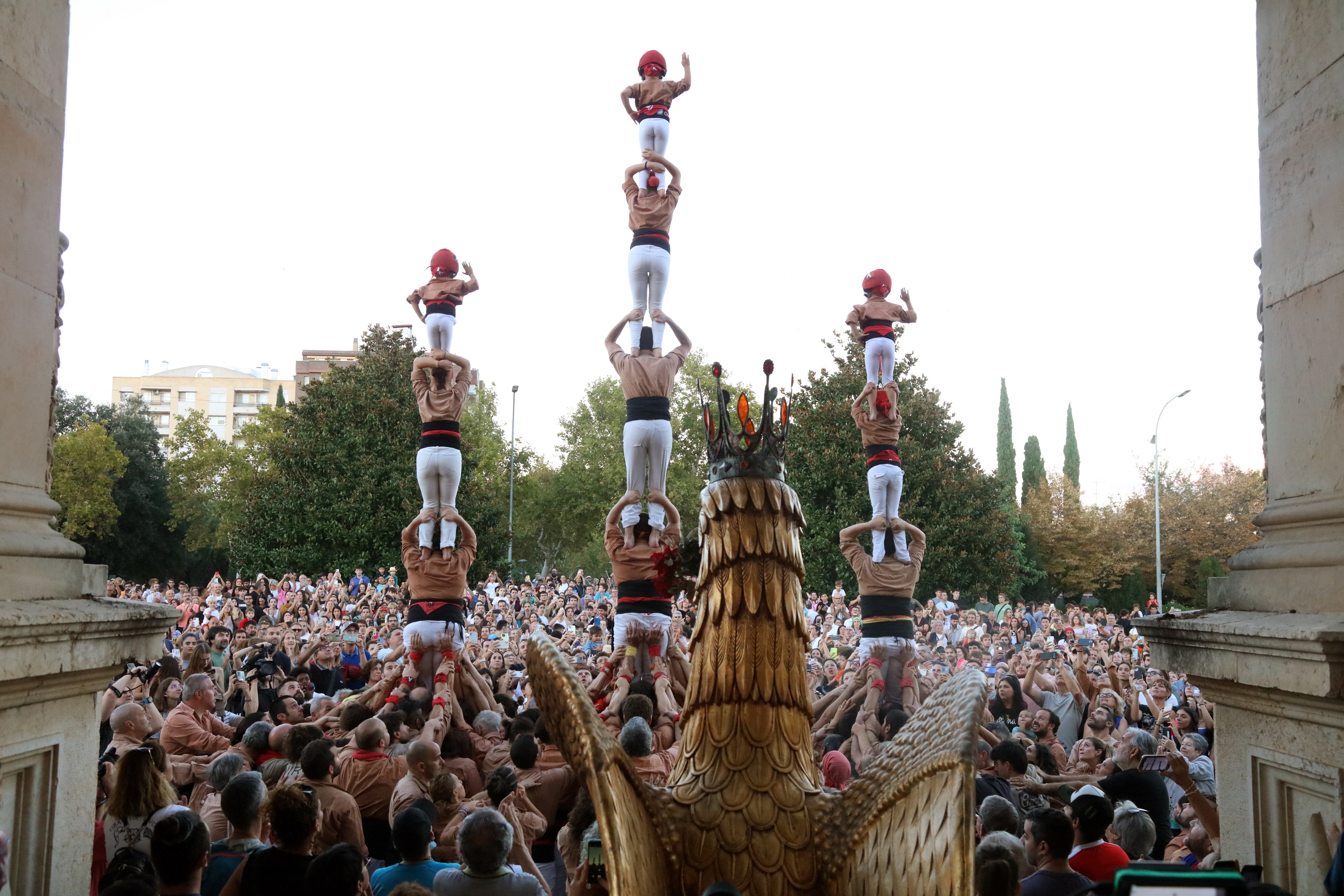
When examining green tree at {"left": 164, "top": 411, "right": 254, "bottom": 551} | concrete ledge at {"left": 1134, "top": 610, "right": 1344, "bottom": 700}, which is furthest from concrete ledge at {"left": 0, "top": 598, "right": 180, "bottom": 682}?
green tree at {"left": 164, "top": 411, "right": 254, "bottom": 551}

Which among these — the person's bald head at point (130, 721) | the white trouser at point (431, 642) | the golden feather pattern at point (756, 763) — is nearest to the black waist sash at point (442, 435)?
the white trouser at point (431, 642)

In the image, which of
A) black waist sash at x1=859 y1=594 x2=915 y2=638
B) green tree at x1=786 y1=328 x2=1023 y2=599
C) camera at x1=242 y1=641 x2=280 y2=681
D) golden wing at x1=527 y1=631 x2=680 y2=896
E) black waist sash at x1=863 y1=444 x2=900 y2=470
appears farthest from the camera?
green tree at x1=786 y1=328 x2=1023 y2=599

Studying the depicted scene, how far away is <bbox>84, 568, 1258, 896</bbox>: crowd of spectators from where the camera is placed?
11.0ft

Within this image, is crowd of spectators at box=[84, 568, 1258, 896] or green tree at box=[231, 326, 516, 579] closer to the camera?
crowd of spectators at box=[84, 568, 1258, 896]

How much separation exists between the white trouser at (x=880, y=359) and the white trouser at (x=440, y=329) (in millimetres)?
4201

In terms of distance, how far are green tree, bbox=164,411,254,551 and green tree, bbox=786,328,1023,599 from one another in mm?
21748

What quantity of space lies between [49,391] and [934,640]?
13642mm

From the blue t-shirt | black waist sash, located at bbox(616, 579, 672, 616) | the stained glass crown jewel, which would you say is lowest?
the blue t-shirt

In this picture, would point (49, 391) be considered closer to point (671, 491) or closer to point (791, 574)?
point (791, 574)

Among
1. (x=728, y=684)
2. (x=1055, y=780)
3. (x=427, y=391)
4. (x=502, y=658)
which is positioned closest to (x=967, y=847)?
(x=728, y=684)

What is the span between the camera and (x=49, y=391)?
3412 millimetres

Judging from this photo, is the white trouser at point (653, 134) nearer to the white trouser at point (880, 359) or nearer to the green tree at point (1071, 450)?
the white trouser at point (880, 359)

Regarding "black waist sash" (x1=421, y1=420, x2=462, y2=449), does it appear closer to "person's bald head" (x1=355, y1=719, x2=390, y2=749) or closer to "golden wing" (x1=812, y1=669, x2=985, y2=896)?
"person's bald head" (x1=355, y1=719, x2=390, y2=749)

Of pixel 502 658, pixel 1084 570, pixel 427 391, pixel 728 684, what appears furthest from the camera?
pixel 1084 570
